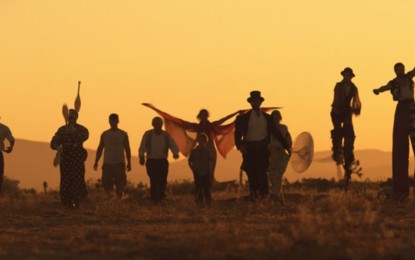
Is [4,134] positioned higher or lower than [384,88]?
lower

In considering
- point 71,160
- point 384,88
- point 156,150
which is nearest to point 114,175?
point 156,150

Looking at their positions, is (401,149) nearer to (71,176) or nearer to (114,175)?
(114,175)

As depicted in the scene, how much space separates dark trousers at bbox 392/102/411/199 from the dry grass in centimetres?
43

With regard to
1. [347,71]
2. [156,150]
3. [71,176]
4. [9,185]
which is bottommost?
[71,176]

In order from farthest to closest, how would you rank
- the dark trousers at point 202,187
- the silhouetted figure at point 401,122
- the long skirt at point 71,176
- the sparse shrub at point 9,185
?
the sparse shrub at point 9,185
the dark trousers at point 202,187
the long skirt at point 71,176
the silhouetted figure at point 401,122

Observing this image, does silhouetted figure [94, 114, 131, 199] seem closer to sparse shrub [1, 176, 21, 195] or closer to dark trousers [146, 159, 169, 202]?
dark trousers [146, 159, 169, 202]

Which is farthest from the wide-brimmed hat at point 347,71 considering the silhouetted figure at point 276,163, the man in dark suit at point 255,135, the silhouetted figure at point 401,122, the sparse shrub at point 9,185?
the sparse shrub at point 9,185

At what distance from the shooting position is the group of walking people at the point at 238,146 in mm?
20266

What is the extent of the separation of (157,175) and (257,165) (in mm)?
2380

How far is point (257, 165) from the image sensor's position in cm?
2031

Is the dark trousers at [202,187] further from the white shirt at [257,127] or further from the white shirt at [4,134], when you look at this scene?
the white shirt at [4,134]

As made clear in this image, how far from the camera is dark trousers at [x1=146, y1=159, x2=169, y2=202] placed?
2183cm

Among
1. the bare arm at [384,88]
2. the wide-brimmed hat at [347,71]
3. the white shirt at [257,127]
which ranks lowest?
the white shirt at [257,127]

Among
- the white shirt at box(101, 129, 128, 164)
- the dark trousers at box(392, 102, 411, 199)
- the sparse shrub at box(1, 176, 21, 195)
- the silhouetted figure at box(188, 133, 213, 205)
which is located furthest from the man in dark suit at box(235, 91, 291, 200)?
the sparse shrub at box(1, 176, 21, 195)
